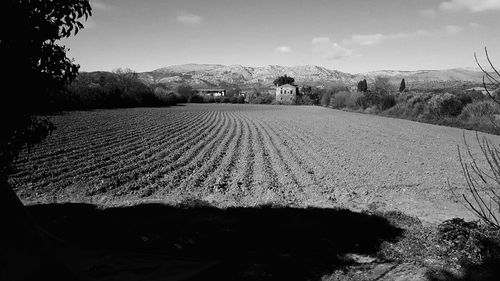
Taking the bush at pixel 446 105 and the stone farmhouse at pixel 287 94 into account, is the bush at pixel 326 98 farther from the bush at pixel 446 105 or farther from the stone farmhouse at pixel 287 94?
the bush at pixel 446 105

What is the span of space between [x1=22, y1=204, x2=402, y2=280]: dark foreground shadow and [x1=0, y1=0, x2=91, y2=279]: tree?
166cm

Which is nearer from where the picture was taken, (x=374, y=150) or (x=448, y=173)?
(x=448, y=173)

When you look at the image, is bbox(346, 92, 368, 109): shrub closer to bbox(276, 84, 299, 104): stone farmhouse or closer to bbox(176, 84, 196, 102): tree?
bbox(276, 84, 299, 104): stone farmhouse

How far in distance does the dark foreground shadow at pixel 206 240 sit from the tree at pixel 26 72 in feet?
5.46

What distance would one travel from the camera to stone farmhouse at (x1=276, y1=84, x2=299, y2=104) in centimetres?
12435

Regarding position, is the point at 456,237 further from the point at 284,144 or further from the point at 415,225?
the point at 284,144

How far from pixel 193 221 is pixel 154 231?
119cm

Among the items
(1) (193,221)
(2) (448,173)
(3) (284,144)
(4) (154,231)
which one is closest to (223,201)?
(1) (193,221)

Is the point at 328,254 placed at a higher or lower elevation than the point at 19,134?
lower

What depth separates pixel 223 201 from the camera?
11508 mm

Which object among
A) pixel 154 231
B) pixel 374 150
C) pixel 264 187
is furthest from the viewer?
pixel 374 150

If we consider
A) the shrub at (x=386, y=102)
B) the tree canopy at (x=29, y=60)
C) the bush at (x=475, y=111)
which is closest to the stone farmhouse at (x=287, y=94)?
the shrub at (x=386, y=102)

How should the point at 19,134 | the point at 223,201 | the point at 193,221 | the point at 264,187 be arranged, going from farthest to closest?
the point at 264,187 < the point at 223,201 < the point at 193,221 < the point at 19,134

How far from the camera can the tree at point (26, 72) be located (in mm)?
4066
